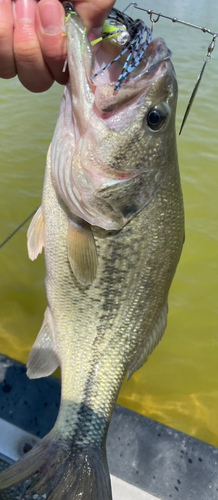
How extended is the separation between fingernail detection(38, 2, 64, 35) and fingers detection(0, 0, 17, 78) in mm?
95

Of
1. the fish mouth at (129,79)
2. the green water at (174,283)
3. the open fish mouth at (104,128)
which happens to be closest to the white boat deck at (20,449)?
the green water at (174,283)

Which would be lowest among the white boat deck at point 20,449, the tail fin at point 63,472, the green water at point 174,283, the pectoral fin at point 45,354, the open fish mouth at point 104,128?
the green water at point 174,283

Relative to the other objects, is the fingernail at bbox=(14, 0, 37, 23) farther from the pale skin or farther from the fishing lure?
the fishing lure

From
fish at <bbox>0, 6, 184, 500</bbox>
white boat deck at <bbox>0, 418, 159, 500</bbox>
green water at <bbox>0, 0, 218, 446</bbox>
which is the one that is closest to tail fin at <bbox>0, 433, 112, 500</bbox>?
fish at <bbox>0, 6, 184, 500</bbox>

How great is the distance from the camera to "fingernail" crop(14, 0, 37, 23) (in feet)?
3.38

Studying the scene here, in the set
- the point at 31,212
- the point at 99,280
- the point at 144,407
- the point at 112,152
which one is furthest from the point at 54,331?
the point at 31,212

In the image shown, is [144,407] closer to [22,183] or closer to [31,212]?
[31,212]

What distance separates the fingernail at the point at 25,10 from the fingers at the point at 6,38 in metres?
0.02

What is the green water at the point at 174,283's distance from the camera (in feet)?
8.68

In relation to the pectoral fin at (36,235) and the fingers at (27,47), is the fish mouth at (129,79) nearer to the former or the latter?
the fingers at (27,47)

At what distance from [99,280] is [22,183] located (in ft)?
10.7

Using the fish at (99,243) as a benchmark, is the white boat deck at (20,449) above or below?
below

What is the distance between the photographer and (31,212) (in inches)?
156

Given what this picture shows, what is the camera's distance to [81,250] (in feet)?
4.54
